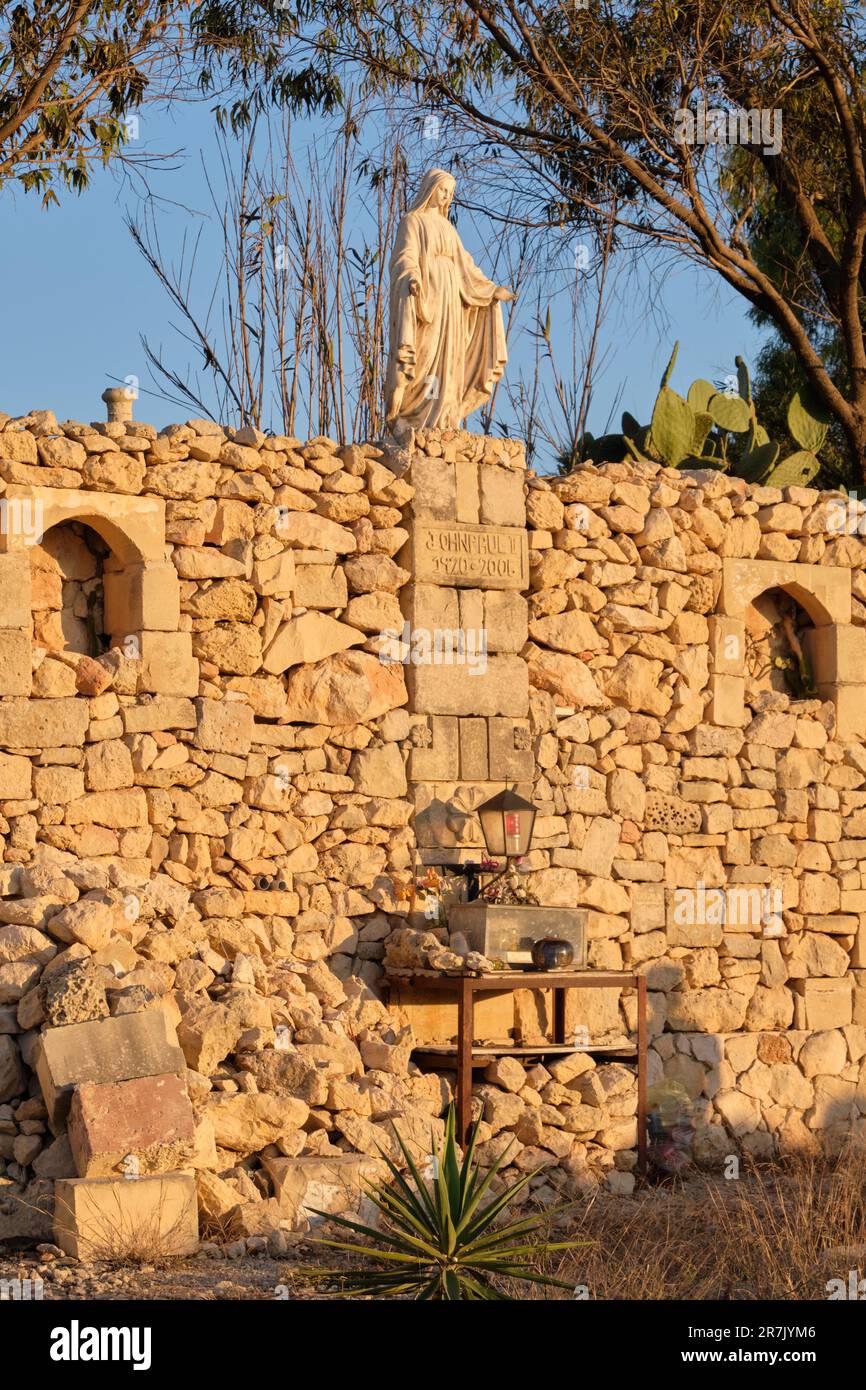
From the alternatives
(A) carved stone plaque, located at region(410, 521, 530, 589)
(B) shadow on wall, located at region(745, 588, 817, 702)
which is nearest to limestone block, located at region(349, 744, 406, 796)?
(A) carved stone plaque, located at region(410, 521, 530, 589)

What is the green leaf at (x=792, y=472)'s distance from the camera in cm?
1134

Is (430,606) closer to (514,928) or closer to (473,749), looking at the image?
(473,749)

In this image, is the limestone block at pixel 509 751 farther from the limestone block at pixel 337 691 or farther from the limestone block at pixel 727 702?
the limestone block at pixel 727 702

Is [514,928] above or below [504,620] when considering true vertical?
below

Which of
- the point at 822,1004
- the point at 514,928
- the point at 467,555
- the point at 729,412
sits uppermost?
the point at 729,412

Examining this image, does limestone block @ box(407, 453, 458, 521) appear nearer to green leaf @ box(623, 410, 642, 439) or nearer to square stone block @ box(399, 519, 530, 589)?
square stone block @ box(399, 519, 530, 589)

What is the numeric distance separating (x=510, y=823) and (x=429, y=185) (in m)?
3.50

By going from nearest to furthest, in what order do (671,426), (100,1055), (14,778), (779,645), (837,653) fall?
(100,1055) < (14,778) < (837,653) < (779,645) < (671,426)

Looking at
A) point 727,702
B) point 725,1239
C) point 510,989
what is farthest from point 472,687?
point 725,1239

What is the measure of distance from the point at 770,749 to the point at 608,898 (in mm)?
1446

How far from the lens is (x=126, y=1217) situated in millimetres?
6699

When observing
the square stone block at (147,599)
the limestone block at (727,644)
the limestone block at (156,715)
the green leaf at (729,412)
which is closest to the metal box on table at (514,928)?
the limestone block at (156,715)

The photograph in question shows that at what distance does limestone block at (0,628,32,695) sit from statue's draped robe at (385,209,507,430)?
255 centimetres

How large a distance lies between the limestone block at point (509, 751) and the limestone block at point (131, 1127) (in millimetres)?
2984
